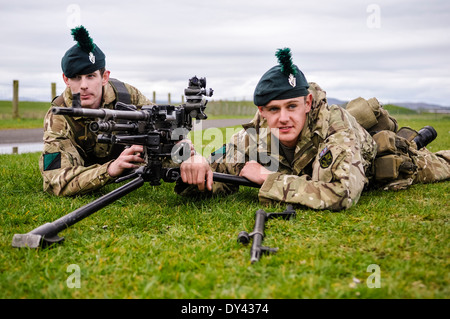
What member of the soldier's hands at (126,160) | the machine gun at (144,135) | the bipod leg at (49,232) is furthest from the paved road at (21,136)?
the bipod leg at (49,232)

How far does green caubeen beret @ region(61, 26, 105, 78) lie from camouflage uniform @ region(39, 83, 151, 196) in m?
0.59

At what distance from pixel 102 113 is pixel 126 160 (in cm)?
124

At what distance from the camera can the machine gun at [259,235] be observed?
3.42 meters

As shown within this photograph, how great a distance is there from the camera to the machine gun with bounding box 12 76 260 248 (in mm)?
3709

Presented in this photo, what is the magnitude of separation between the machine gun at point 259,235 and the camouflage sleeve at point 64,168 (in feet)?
7.12

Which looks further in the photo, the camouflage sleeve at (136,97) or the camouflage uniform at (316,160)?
the camouflage sleeve at (136,97)

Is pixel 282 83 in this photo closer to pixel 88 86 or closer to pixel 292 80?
pixel 292 80

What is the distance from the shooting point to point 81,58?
5398mm

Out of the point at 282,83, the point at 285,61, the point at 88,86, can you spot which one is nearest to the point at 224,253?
the point at 282,83

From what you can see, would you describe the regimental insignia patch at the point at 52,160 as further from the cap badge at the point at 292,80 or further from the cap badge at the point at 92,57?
the cap badge at the point at 292,80

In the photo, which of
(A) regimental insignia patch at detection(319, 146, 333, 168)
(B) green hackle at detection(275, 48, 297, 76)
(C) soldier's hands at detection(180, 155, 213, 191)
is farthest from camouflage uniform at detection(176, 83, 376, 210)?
(C) soldier's hands at detection(180, 155, 213, 191)
